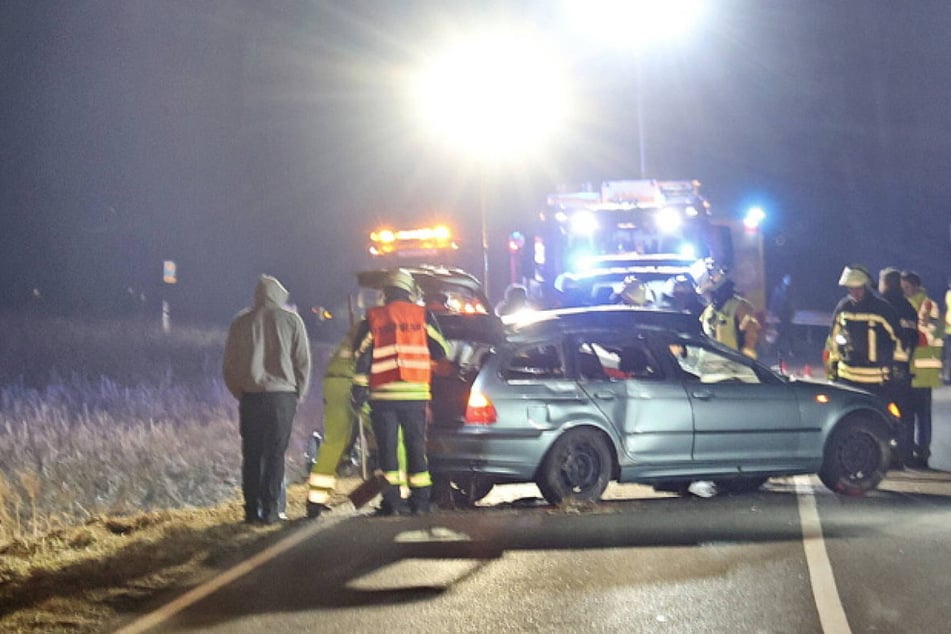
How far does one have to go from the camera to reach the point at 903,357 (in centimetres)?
1259

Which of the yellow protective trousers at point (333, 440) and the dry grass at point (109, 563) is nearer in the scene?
the dry grass at point (109, 563)

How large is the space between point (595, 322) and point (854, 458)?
2.46 m

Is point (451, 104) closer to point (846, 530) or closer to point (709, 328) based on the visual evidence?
point (709, 328)

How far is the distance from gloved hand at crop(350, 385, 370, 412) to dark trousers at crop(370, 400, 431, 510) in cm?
22

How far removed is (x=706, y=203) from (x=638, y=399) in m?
14.4

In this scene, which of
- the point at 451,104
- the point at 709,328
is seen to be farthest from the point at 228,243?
the point at 709,328

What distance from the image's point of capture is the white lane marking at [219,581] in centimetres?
684

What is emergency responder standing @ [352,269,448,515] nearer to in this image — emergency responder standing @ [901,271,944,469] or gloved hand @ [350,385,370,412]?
gloved hand @ [350,385,370,412]

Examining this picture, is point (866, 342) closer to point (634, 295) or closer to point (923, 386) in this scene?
point (923, 386)

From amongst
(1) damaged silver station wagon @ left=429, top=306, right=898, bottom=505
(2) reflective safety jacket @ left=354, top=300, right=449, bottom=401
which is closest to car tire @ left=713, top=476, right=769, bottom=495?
(1) damaged silver station wagon @ left=429, top=306, right=898, bottom=505

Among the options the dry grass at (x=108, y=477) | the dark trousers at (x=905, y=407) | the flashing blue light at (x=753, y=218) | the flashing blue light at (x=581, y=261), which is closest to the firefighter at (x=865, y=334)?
the dark trousers at (x=905, y=407)

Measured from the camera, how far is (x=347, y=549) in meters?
8.70

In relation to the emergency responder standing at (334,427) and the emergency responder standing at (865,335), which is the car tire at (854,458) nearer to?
the emergency responder standing at (865,335)

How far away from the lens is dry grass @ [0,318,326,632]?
7691 mm
